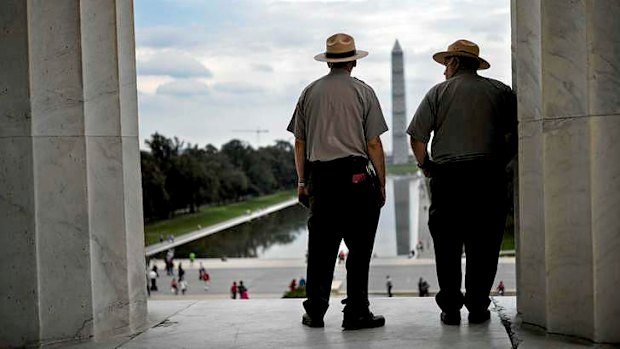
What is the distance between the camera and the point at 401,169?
579 feet

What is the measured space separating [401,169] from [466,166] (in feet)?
560

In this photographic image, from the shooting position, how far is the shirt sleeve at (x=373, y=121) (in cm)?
673

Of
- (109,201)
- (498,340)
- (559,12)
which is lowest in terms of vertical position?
(498,340)

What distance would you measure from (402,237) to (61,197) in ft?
189

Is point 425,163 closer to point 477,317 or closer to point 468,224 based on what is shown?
point 468,224

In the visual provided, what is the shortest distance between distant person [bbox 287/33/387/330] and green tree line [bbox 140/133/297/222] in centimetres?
4654

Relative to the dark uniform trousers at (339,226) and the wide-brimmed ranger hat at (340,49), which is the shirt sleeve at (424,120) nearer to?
the dark uniform trousers at (339,226)

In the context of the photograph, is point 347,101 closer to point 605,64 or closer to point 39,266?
point 605,64

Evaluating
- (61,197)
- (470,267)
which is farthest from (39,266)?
(470,267)

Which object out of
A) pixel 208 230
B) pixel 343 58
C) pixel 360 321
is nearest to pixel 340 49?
pixel 343 58

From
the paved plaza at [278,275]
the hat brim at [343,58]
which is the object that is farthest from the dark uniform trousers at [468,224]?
the paved plaza at [278,275]

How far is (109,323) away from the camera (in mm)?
6855

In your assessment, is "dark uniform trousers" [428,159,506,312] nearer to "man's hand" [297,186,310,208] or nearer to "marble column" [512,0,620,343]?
"marble column" [512,0,620,343]

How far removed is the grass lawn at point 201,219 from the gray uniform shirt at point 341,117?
51.3m
